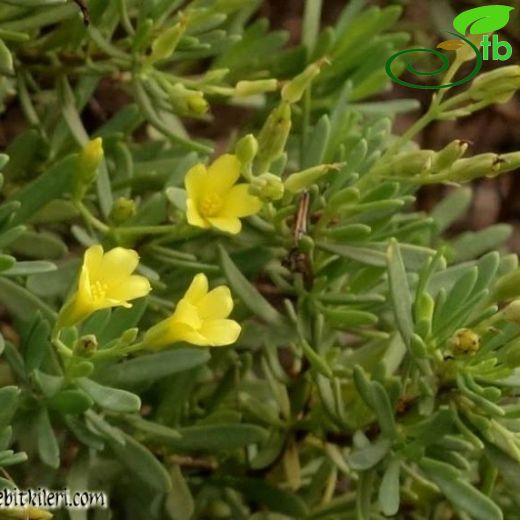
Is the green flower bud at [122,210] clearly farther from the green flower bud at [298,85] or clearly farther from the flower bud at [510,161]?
the flower bud at [510,161]

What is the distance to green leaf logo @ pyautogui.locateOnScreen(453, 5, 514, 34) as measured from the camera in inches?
40.1

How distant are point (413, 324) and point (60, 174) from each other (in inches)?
12.6

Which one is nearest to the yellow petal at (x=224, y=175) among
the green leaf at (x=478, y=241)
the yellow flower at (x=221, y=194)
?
the yellow flower at (x=221, y=194)

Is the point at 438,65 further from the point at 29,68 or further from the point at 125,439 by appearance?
the point at 125,439

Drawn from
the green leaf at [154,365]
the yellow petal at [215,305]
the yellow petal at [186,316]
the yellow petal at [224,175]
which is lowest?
the green leaf at [154,365]

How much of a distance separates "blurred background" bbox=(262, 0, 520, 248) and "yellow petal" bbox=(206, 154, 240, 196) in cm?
55

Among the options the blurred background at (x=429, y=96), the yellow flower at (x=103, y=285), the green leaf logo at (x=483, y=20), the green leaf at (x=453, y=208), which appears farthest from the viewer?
the blurred background at (x=429, y=96)

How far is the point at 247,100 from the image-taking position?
1165 mm

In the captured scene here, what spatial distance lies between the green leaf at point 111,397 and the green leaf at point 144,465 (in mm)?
88

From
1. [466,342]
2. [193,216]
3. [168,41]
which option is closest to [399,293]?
[466,342]

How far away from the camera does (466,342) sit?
2.66 ft

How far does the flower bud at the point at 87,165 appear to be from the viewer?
0.84m

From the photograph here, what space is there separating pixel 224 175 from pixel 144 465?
0.25 m

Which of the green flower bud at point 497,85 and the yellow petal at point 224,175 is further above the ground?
the green flower bud at point 497,85
